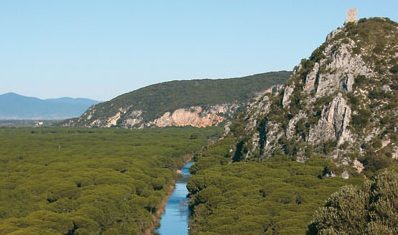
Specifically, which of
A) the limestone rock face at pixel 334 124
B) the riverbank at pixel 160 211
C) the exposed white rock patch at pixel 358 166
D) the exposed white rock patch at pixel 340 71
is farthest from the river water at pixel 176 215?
the exposed white rock patch at pixel 340 71

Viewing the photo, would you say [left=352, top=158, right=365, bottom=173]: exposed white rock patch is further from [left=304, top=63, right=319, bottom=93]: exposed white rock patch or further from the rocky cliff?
[left=304, top=63, right=319, bottom=93]: exposed white rock patch

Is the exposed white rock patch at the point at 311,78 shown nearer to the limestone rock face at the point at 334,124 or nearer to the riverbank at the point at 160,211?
the limestone rock face at the point at 334,124

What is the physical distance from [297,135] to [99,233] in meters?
59.8

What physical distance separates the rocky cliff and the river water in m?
20.4

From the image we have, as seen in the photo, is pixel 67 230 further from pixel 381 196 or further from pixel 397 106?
pixel 397 106

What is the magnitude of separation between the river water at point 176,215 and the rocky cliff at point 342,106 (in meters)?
20.4

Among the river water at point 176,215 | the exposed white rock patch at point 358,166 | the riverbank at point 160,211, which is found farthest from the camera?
the exposed white rock patch at point 358,166

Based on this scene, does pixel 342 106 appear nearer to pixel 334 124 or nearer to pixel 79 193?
pixel 334 124

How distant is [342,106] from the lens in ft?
422

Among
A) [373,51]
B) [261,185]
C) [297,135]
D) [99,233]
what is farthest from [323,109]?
[99,233]

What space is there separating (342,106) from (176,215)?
38.9 meters

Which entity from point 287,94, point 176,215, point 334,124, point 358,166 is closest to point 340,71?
point 287,94

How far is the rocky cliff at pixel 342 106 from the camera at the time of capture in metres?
124

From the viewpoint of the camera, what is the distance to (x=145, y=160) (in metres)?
160
